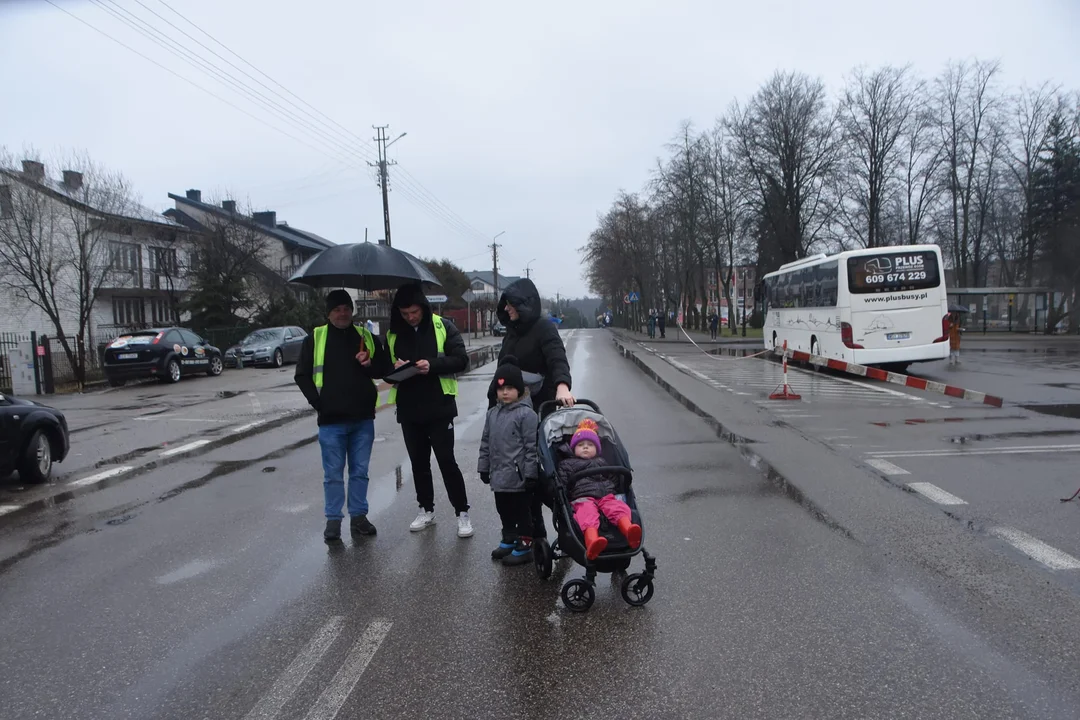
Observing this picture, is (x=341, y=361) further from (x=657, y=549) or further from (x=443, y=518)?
(x=657, y=549)

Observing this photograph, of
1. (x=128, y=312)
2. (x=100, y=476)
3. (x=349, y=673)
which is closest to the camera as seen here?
(x=349, y=673)

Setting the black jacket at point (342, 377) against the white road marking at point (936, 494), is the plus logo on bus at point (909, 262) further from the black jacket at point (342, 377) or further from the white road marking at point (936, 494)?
the black jacket at point (342, 377)

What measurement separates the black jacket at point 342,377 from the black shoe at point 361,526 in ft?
2.53

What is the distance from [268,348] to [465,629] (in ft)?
84.3

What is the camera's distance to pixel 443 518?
6.21 metres

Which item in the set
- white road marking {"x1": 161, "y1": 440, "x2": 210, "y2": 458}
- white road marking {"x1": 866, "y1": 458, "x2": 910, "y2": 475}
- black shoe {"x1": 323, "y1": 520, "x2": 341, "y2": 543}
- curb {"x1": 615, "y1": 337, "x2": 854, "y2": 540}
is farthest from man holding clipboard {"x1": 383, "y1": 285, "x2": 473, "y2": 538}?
white road marking {"x1": 161, "y1": 440, "x2": 210, "y2": 458}

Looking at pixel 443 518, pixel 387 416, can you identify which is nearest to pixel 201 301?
pixel 387 416

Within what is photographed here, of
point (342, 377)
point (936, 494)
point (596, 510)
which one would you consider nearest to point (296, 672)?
point (596, 510)

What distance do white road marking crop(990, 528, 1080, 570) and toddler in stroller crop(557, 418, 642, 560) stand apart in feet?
9.28

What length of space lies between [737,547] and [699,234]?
143ft

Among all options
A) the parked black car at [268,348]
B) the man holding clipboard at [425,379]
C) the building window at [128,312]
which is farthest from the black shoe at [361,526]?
the building window at [128,312]

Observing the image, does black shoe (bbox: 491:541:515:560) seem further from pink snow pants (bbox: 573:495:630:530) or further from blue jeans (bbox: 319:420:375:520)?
blue jeans (bbox: 319:420:375:520)

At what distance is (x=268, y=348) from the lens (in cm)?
2780

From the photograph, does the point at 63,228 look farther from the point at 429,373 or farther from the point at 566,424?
the point at 566,424
